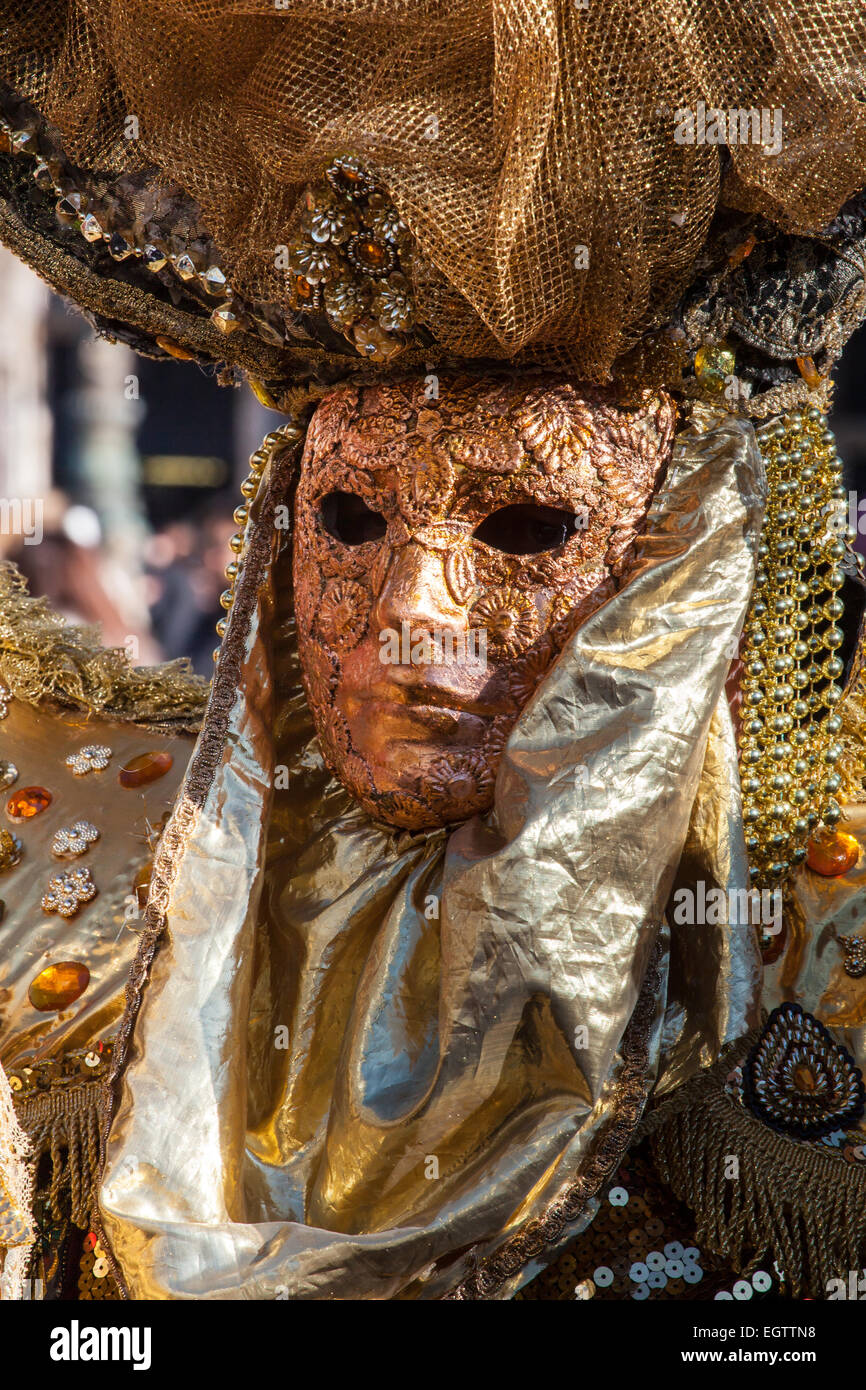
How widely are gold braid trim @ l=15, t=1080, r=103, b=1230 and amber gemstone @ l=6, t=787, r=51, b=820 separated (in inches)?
15.6

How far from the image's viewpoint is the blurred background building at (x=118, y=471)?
439 cm

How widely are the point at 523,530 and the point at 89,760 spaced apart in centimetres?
81

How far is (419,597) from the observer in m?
1.50

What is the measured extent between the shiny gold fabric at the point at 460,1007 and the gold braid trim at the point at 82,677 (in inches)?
18.9

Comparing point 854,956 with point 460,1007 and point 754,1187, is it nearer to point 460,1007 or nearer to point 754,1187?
point 754,1187

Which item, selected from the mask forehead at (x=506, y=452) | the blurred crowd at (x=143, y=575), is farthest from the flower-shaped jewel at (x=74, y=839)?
the blurred crowd at (x=143, y=575)

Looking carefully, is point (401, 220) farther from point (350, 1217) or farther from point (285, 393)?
point (350, 1217)

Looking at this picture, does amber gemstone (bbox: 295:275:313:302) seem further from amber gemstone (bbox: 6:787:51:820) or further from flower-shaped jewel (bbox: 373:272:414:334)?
amber gemstone (bbox: 6:787:51:820)

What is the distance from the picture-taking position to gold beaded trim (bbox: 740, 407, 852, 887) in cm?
156

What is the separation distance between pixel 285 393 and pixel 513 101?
57 cm

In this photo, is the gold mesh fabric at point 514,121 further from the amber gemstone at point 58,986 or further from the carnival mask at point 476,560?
the amber gemstone at point 58,986

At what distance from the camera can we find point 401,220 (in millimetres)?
1445

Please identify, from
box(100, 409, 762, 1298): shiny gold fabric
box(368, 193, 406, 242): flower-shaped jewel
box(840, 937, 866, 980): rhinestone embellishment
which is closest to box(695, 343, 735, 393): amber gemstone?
box(100, 409, 762, 1298): shiny gold fabric

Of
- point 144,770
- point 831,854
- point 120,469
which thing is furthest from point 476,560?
point 120,469
